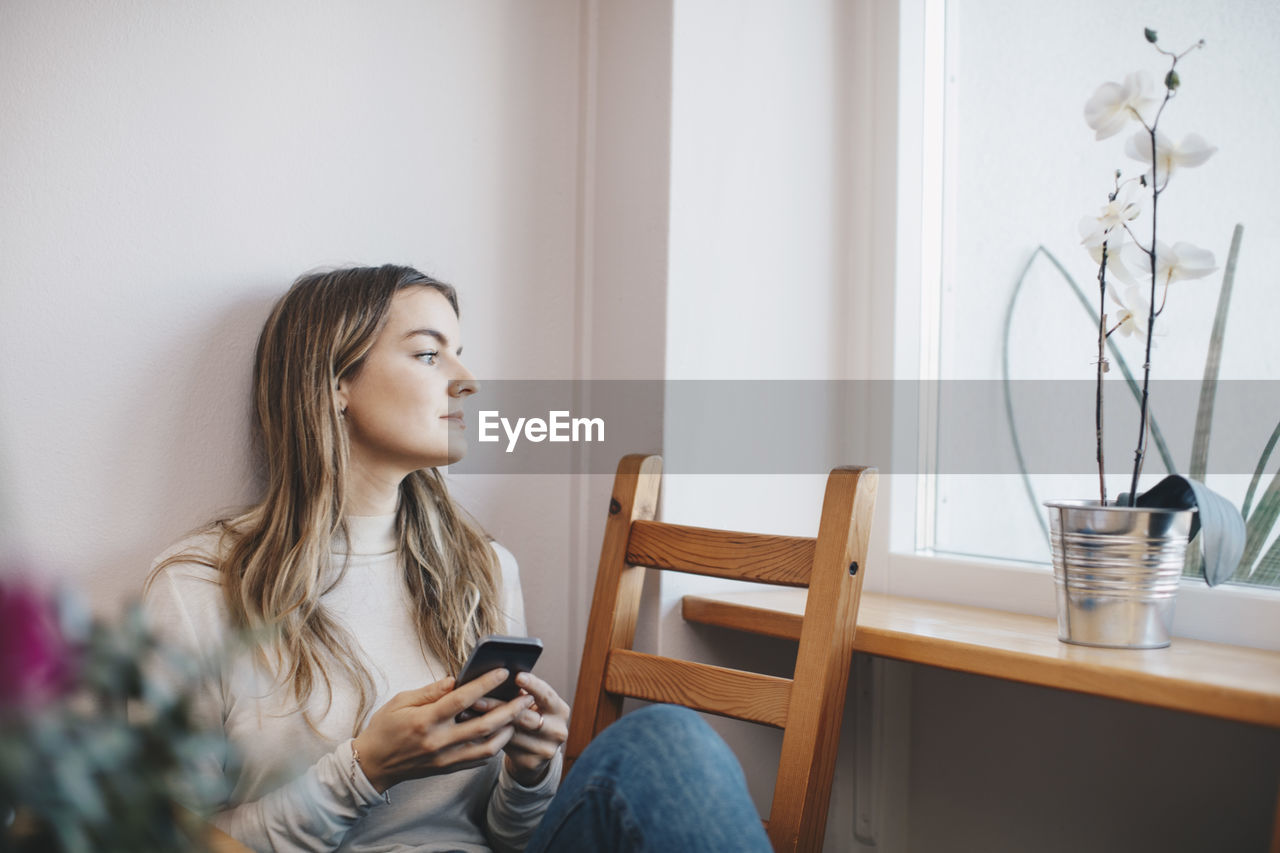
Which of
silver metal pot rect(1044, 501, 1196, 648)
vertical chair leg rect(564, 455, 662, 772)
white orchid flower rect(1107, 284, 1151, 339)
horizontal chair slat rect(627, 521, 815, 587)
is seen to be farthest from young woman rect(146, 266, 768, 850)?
white orchid flower rect(1107, 284, 1151, 339)

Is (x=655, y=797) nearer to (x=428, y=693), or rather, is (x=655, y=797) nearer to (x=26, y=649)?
(x=428, y=693)

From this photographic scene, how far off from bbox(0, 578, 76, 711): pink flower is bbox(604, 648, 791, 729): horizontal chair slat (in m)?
0.82

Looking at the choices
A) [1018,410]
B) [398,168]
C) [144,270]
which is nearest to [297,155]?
[398,168]

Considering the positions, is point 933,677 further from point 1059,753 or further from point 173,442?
point 173,442

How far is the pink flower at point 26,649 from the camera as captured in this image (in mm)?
275

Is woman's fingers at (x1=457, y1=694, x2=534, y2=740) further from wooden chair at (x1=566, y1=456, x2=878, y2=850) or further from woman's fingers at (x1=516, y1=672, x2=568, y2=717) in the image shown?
wooden chair at (x1=566, y1=456, x2=878, y2=850)

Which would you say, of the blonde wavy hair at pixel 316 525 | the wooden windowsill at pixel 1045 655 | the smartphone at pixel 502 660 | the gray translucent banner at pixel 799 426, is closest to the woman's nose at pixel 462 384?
the blonde wavy hair at pixel 316 525

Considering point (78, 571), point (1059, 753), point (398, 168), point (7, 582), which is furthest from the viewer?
point (398, 168)

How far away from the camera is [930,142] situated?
1.43 meters

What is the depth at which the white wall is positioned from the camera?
3.22 ft

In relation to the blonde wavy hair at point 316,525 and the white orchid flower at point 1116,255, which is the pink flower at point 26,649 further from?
the white orchid flower at point 1116,255

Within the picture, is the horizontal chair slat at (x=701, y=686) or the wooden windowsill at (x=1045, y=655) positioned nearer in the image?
the wooden windowsill at (x=1045, y=655)

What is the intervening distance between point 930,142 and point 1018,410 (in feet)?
1.52

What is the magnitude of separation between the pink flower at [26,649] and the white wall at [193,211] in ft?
2.32
